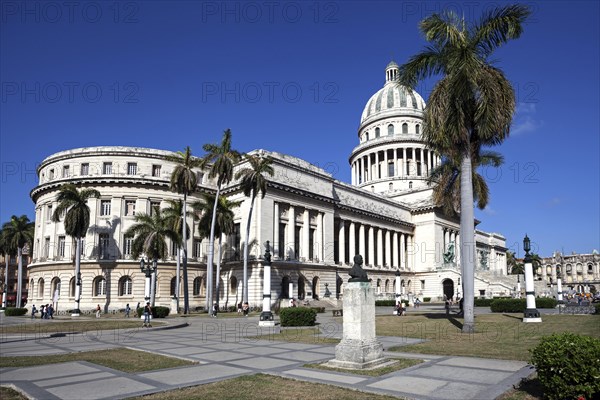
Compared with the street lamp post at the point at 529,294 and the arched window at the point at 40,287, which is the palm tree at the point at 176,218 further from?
the street lamp post at the point at 529,294

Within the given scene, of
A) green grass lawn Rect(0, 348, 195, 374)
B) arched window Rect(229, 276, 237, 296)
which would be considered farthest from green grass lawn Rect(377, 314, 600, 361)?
arched window Rect(229, 276, 237, 296)

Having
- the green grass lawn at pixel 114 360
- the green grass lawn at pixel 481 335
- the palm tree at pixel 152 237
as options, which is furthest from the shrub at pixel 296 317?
the palm tree at pixel 152 237

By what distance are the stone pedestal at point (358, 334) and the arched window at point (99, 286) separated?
1894 inches

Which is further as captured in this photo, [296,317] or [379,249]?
[379,249]

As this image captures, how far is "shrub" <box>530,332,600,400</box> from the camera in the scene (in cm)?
855

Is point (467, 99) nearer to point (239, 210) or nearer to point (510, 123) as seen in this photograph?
point (510, 123)

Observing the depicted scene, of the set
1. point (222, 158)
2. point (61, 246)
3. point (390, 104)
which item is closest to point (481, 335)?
point (222, 158)

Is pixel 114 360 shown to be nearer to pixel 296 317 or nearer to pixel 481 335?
pixel 296 317

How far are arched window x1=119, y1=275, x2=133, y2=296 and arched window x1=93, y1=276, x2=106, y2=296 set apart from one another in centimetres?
191

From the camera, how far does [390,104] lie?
10381 centimetres

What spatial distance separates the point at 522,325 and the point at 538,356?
19227mm

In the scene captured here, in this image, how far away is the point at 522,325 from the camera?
2650 centimetres

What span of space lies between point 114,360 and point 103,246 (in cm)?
4442

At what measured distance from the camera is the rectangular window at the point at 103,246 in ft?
183
